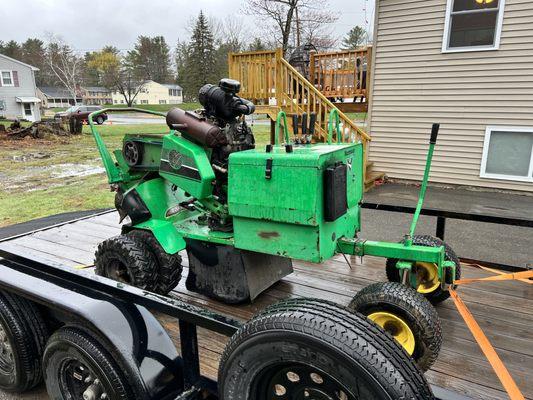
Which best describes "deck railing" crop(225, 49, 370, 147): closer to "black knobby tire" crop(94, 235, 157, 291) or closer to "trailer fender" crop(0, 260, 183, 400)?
"black knobby tire" crop(94, 235, 157, 291)

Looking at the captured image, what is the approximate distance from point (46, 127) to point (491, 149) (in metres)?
17.2

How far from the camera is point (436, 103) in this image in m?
7.91

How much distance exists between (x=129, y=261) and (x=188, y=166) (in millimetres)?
729

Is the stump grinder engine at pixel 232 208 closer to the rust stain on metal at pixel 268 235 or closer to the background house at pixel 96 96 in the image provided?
the rust stain on metal at pixel 268 235

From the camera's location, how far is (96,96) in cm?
7150

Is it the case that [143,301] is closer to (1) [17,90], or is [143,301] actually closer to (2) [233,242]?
(2) [233,242]

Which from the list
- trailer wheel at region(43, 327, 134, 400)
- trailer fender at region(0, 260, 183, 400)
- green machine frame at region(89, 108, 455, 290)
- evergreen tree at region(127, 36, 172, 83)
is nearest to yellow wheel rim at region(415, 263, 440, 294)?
green machine frame at region(89, 108, 455, 290)

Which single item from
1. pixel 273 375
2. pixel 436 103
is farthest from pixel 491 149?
pixel 273 375

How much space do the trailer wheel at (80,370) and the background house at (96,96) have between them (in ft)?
234

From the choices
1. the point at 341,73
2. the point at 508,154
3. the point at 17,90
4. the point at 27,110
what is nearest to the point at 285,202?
the point at 508,154

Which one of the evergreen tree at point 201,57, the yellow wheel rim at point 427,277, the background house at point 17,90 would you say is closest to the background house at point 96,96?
the evergreen tree at point 201,57

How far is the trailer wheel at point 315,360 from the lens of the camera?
1.06 m

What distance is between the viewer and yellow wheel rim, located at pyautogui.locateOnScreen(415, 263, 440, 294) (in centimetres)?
255

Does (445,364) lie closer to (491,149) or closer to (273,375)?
(273,375)
